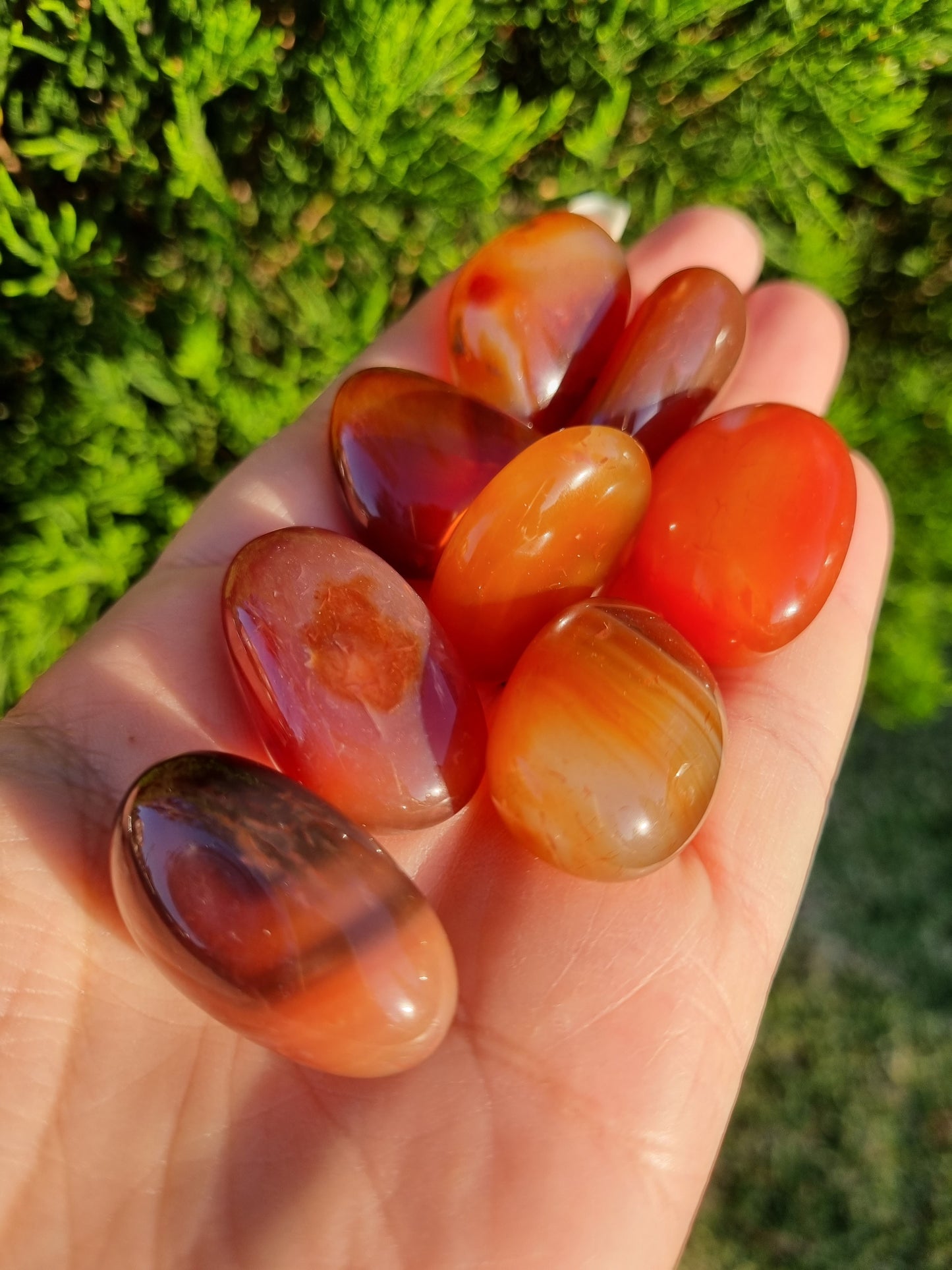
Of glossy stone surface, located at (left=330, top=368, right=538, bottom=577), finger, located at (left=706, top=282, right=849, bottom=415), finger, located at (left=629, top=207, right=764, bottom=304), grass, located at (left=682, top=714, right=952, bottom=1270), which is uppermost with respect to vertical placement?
glossy stone surface, located at (left=330, top=368, right=538, bottom=577)

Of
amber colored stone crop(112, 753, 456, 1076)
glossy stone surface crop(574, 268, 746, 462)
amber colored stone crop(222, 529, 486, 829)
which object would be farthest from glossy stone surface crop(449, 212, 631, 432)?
amber colored stone crop(112, 753, 456, 1076)

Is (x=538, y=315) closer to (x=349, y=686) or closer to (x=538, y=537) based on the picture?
(x=538, y=537)

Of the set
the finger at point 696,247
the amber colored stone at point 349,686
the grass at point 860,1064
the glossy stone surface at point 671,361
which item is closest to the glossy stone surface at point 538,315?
the glossy stone surface at point 671,361

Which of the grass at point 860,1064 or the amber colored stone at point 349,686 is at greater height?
the amber colored stone at point 349,686

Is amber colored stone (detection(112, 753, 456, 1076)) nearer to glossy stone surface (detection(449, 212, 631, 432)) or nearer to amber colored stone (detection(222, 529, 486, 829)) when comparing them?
amber colored stone (detection(222, 529, 486, 829))

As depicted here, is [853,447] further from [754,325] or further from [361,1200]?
[361,1200]

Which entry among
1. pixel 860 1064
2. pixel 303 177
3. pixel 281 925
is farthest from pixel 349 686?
pixel 860 1064

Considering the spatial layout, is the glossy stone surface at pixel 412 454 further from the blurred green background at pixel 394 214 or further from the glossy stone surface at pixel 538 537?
the blurred green background at pixel 394 214
